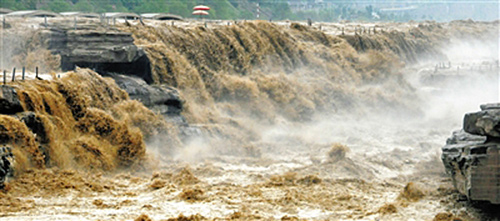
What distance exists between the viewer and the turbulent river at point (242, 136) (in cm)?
1226

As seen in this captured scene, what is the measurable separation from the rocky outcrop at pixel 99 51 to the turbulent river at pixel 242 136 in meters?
0.54

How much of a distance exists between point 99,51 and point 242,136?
525 cm

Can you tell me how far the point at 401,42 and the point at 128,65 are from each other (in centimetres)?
3144

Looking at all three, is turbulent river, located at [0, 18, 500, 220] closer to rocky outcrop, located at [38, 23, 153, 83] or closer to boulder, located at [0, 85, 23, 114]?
boulder, located at [0, 85, 23, 114]

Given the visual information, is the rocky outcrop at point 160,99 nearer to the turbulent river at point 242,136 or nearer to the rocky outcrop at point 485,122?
the turbulent river at point 242,136

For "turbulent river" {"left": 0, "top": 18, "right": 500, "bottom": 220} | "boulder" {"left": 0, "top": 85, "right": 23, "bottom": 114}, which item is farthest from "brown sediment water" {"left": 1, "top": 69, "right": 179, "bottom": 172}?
→ "boulder" {"left": 0, "top": 85, "right": 23, "bottom": 114}

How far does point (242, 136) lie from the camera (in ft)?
68.6

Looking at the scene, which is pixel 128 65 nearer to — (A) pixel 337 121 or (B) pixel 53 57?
(B) pixel 53 57

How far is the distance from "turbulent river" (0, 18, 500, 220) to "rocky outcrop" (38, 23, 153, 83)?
1.77ft

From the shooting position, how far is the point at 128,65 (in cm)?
2011

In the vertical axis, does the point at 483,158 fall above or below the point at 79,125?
below

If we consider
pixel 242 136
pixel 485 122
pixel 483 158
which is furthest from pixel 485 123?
pixel 242 136

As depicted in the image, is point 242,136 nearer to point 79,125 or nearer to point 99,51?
point 99,51

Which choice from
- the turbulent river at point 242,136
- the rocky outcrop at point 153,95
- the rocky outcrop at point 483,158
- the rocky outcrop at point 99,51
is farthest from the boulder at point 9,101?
the rocky outcrop at point 483,158
